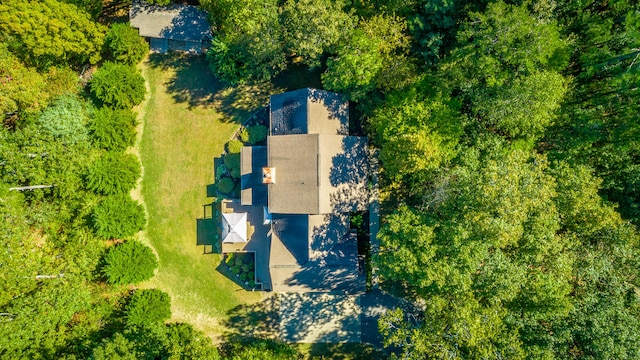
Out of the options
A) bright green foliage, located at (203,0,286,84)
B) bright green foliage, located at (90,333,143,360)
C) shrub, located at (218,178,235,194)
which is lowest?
bright green foliage, located at (90,333,143,360)

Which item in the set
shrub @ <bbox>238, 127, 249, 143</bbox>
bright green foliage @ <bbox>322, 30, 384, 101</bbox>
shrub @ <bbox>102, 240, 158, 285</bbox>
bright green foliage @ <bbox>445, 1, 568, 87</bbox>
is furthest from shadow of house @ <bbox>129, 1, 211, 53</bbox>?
bright green foliage @ <bbox>445, 1, 568, 87</bbox>

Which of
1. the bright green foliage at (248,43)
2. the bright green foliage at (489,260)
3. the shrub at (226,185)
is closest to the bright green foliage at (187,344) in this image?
the shrub at (226,185)

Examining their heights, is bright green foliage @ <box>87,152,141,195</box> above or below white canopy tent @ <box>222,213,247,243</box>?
above

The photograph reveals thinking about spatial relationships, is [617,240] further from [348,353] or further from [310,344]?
[310,344]

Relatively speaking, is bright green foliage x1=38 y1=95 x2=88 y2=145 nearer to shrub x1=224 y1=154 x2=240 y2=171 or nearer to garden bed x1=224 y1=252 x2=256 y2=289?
shrub x1=224 y1=154 x2=240 y2=171

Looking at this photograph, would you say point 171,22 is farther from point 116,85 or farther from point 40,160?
point 40,160

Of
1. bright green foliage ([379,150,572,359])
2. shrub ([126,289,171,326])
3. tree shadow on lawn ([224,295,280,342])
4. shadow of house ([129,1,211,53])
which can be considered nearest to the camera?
bright green foliage ([379,150,572,359])

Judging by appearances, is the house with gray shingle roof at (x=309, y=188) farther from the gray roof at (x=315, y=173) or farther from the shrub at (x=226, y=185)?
the shrub at (x=226, y=185)

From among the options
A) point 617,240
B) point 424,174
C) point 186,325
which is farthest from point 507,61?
point 186,325
